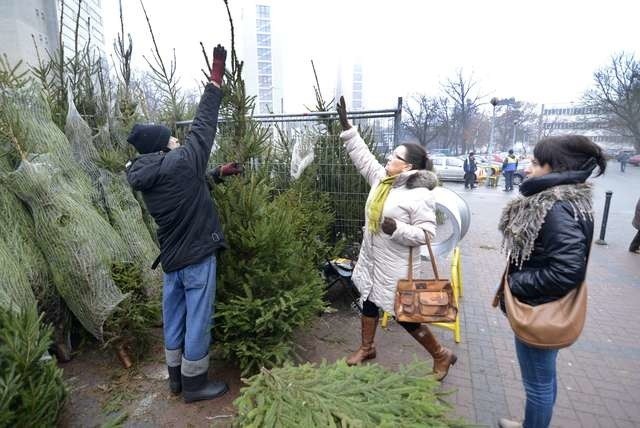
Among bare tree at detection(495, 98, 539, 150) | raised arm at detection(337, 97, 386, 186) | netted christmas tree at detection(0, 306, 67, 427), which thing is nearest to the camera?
netted christmas tree at detection(0, 306, 67, 427)

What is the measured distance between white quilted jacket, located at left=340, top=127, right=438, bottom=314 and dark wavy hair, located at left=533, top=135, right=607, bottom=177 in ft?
2.76

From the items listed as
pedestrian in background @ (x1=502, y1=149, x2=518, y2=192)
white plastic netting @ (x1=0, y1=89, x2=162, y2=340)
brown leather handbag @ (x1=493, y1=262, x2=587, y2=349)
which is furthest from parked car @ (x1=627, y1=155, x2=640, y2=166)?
white plastic netting @ (x1=0, y1=89, x2=162, y2=340)

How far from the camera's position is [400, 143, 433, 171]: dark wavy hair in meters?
2.78

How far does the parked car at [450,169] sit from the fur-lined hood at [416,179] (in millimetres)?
19206

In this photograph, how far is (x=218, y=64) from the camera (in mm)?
2209

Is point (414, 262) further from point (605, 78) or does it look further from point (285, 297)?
point (605, 78)

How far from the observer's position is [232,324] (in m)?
2.59

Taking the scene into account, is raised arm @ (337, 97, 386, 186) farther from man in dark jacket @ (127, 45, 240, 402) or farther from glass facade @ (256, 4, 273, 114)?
glass facade @ (256, 4, 273, 114)

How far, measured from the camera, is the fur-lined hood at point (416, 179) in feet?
8.71

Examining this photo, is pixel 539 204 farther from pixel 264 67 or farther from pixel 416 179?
pixel 264 67

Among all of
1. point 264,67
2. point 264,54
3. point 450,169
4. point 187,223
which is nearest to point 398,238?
point 187,223

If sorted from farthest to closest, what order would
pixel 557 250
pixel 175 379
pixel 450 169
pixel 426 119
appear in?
pixel 426 119 < pixel 450 169 < pixel 175 379 < pixel 557 250

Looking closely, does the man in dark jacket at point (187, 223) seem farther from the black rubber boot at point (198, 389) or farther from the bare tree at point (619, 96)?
the bare tree at point (619, 96)

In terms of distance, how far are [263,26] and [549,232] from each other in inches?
2821
